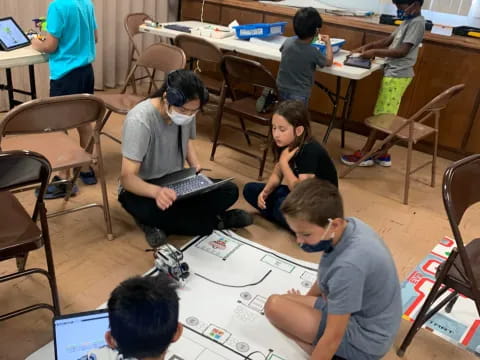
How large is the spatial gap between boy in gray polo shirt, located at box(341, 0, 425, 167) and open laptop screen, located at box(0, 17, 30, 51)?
2.11 m

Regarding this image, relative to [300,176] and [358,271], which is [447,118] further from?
[358,271]

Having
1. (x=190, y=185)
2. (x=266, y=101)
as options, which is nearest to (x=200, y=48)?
(x=266, y=101)

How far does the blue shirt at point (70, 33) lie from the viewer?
2.38 m

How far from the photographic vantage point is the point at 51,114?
1.79 m

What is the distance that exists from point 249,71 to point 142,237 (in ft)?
3.93

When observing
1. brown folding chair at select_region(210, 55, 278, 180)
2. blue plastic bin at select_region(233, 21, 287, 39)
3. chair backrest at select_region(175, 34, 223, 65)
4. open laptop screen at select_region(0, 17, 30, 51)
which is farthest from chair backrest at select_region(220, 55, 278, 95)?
open laptop screen at select_region(0, 17, 30, 51)

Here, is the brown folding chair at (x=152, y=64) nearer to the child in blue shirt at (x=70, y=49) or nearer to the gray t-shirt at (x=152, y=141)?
the child in blue shirt at (x=70, y=49)

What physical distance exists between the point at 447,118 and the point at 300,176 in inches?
71.2

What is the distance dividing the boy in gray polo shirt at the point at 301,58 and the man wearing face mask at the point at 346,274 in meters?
1.65

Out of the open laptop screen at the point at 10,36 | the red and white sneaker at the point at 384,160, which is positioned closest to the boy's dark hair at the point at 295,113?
the red and white sneaker at the point at 384,160

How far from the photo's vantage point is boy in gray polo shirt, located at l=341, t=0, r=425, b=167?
2.94m

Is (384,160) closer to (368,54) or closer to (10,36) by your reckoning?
(368,54)

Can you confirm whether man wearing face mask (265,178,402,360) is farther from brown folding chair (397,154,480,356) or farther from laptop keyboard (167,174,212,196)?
laptop keyboard (167,174,212,196)

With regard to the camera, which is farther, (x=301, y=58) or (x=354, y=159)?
(x=354, y=159)
